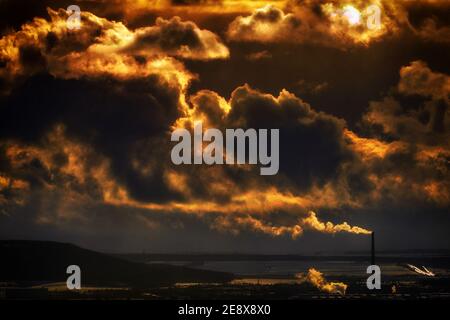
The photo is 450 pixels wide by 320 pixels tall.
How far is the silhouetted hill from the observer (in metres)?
167

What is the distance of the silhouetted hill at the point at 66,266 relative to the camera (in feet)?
548

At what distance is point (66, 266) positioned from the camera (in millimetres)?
170375

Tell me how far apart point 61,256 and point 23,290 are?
2038 centimetres

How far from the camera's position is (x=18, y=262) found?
559 feet

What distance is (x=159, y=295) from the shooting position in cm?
14200
